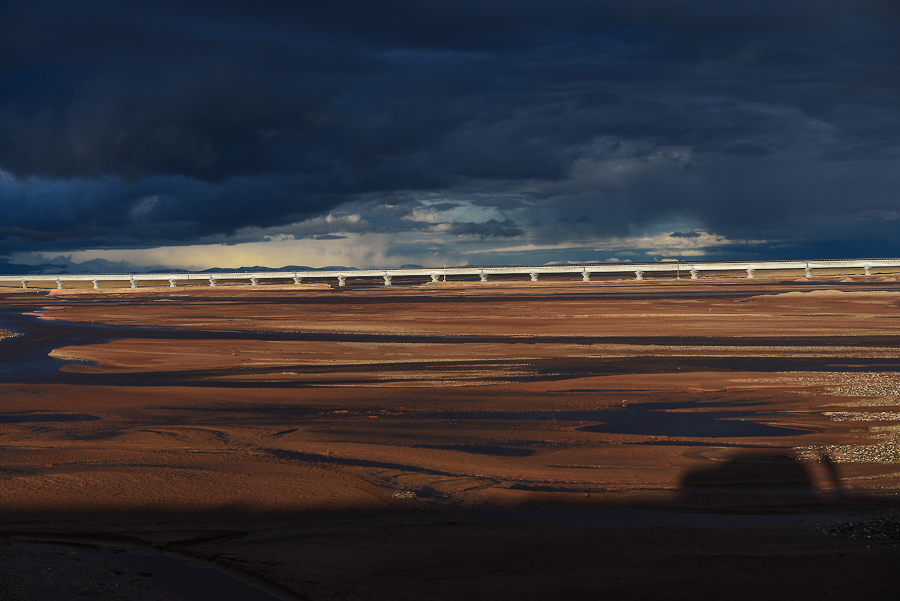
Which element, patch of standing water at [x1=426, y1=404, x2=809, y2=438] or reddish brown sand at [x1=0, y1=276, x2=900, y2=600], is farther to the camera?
patch of standing water at [x1=426, y1=404, x2=809, y2=438]

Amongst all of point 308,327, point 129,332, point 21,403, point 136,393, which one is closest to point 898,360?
point 136,393

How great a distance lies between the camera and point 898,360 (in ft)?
88.7

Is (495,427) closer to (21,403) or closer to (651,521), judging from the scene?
(651,521)

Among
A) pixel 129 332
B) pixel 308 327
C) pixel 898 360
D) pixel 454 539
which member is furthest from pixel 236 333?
pixel 454 539

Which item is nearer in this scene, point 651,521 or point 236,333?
point 651,521

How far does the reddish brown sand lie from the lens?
830 cm

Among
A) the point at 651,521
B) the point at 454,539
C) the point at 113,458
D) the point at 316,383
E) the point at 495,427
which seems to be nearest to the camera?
the point at 454,539

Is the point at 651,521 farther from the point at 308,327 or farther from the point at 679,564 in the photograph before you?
the point at 308,327

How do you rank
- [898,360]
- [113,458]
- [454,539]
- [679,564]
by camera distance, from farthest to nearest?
1. [898,360]
2. [113,458]
3. [454,539]
4. [679,564]

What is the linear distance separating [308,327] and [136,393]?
2428 centimetres

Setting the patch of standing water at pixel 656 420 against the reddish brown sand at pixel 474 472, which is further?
the patch of standing water at pixel 656 420

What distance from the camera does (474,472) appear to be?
13.1 meters

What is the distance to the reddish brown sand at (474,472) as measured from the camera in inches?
327

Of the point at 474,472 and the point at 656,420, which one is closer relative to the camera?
the point at 474,472
